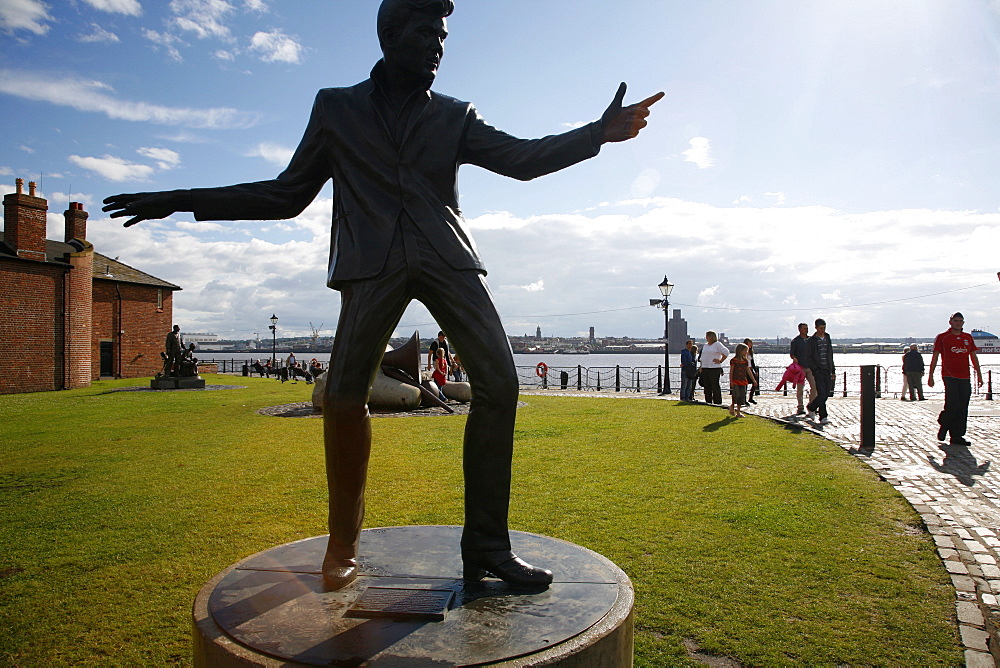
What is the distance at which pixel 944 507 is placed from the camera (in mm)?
5953

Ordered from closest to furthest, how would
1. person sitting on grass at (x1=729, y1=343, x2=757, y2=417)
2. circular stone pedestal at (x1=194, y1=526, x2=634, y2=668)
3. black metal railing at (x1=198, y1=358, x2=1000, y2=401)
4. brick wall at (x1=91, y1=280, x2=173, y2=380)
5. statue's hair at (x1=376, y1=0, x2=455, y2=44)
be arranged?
circular stone pedestal at (x1=194, y1=526, x2=634, y2=668), statue's hair at (x1=376, y1=0, x2=455, y2=44), person sitting on grass at (x1=729, y1=343, x2=757, y2=417), black metal railing at (x1=198, y1=358, x2=1000, y2=401), brick wall at (x1=91, y1=280, x2=173, y2=380)

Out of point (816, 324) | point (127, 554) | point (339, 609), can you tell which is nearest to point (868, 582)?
point (339, 609)

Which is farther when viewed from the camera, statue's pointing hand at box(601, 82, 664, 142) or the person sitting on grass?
the person sitting on grass

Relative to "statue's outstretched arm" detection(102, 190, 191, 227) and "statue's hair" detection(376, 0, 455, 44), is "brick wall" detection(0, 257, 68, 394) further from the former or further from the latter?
"statue's hair" detection(376, 0, 455, 44)

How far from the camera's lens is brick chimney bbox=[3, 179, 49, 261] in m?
25.3

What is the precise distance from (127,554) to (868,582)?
16.2ft

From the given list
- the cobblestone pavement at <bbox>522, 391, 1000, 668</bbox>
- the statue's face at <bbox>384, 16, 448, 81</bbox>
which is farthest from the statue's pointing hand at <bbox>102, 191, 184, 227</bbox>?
the cobblestone pavement at <bbox>522, 391, 1000, 668</bbox>

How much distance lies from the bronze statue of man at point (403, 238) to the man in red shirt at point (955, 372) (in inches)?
337

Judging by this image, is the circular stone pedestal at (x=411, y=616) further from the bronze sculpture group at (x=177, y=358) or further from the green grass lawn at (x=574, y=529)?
the bronze sculpture group at (x=177, y=358)

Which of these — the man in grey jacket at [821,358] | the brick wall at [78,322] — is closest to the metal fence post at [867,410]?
the man in grey jacket at [821,358]

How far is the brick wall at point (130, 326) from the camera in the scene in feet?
118

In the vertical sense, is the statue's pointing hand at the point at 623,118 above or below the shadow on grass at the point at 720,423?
above

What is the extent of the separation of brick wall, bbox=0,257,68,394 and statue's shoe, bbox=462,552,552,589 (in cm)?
2795

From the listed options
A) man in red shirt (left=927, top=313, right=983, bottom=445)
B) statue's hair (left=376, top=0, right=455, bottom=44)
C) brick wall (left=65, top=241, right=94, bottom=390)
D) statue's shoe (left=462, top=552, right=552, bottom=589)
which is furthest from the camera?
brick wall (left=65, top=241, right=94, bottom=390)
